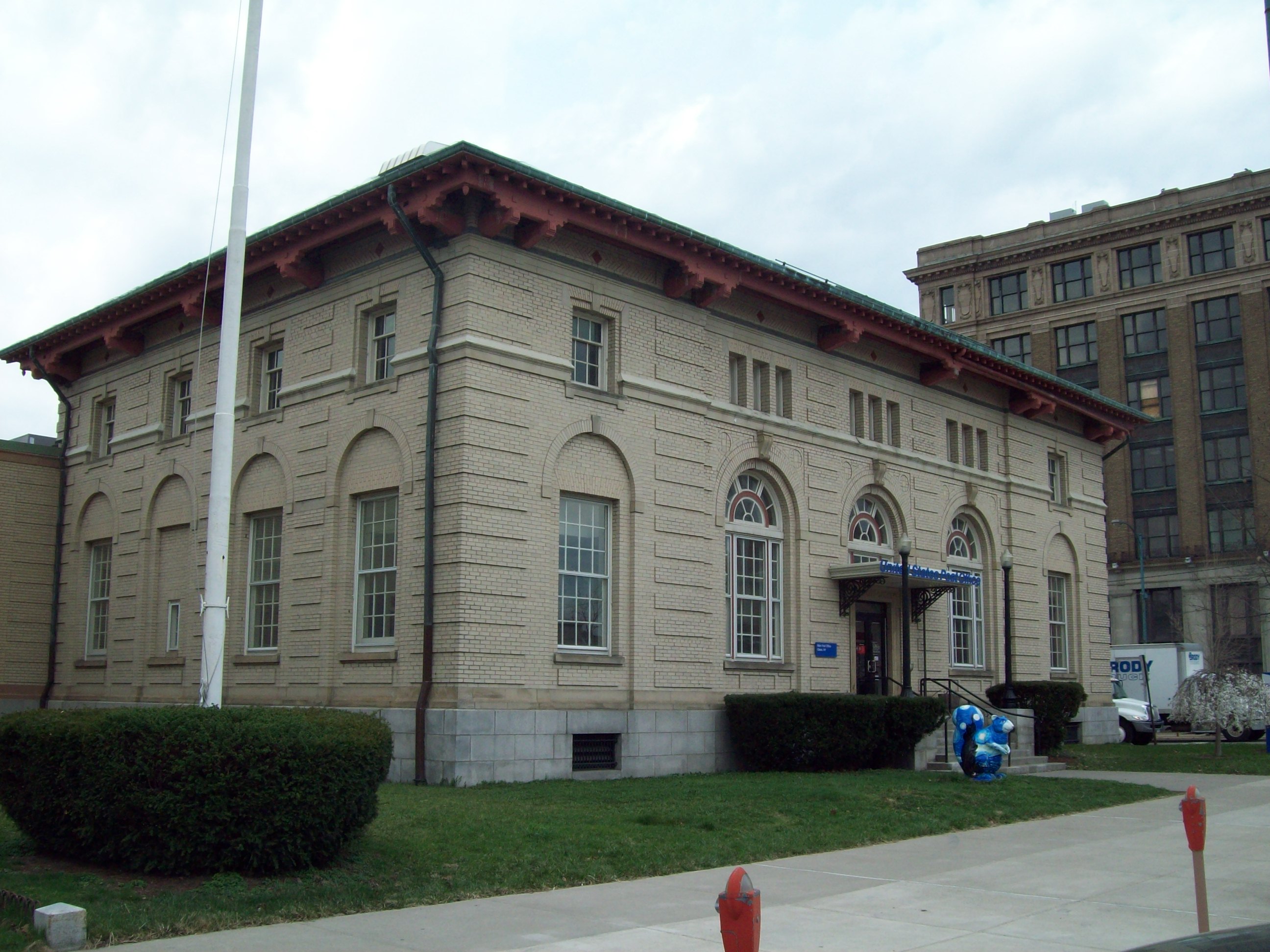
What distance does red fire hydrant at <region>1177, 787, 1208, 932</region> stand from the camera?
882 centimetres

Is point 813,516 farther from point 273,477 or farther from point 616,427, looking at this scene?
point 273,477

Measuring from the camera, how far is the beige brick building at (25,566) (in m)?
29.0

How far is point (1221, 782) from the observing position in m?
23.4

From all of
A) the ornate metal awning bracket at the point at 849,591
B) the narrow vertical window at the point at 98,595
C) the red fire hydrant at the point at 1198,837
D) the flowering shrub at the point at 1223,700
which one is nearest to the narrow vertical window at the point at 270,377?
the narrow vertical window at the point at 98,595

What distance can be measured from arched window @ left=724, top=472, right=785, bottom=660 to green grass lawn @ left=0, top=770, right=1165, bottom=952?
362 centimetres

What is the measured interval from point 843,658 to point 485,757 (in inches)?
396

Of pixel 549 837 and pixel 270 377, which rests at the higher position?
pixel 270 377

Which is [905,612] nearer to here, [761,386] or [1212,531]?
[761,386]

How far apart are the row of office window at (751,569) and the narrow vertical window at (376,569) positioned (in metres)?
2.87

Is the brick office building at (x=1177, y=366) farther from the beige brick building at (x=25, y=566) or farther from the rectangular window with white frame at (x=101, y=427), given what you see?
the beige brick building at (x=25, y=566)

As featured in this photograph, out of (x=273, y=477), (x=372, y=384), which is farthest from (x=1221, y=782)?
(x=273, y=477)

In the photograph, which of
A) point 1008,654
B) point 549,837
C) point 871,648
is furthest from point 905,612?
point 549,837

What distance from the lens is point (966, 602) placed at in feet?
104

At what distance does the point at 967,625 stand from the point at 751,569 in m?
8.76
